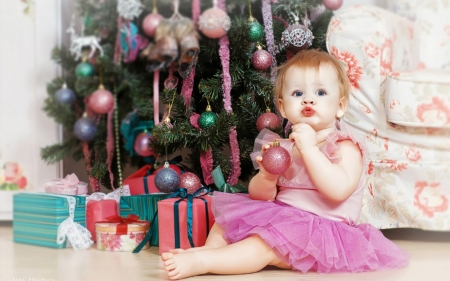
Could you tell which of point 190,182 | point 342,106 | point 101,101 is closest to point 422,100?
point 342,106

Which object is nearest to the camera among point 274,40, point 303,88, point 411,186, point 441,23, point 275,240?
point 275,240

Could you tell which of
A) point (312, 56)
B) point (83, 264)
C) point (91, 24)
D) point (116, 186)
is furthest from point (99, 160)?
point (312, 56)

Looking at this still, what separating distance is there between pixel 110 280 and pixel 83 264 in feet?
0.61

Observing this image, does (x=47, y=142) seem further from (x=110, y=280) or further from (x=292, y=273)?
(x=292, y=273)

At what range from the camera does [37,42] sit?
186 centimetres

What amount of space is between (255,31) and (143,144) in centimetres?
50

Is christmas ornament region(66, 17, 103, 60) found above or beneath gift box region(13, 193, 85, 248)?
above

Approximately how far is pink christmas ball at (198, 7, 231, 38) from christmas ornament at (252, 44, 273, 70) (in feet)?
0.37

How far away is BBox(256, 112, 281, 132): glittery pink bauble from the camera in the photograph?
1.57 m

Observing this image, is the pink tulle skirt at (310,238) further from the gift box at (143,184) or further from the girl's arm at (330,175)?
the gift box at (143,184)

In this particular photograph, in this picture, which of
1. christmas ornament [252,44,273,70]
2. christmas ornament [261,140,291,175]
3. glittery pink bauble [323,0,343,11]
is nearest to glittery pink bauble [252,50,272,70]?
christmas ornament [252,44,273,70]

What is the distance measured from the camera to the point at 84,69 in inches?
67.1

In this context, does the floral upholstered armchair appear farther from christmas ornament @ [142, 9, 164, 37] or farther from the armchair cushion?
christmas ornament @ [142, 9, 164, 37]

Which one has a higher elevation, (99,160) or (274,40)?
(274,40)
